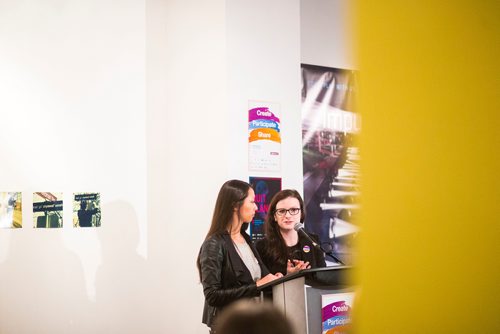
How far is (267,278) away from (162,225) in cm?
215

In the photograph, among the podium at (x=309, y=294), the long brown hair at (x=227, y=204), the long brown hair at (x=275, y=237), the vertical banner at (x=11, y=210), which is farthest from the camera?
the vertical banner at (x=11, y=210)

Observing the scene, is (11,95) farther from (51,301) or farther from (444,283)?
(444,283)

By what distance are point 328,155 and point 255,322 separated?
5103 millimetres

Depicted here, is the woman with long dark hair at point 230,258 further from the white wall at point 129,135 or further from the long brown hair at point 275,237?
the white wall at point 129,135

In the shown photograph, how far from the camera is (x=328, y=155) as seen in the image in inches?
238

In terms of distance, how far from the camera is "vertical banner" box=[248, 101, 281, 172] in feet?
15.3

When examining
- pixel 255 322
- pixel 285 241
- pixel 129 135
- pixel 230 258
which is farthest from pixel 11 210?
pixel 255 322

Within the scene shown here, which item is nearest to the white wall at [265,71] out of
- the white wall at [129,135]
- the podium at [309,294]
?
the white wall at [129,135]

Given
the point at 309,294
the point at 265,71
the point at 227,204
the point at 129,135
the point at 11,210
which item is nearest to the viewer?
the point at 309,294

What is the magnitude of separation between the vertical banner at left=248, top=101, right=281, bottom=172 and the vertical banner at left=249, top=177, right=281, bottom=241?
10cm

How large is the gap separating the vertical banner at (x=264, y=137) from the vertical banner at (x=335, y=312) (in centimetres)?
199

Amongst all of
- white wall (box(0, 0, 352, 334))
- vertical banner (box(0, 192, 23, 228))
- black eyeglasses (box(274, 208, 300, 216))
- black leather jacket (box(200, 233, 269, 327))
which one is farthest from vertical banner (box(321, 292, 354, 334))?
vertical banner (box(0, 192, 23, 228))

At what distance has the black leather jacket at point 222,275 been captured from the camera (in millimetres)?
3189

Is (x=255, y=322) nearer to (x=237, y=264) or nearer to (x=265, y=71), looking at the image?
(x=237, y=264)
